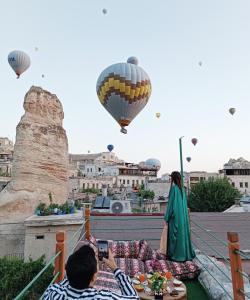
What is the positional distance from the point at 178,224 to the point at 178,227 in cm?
6

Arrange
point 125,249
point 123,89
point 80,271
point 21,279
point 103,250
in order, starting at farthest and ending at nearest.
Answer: point 123,89
point 21,279
point 125,249
point 103,250
point 80,271

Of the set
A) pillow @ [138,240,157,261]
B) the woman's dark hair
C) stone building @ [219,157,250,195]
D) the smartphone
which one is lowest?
pillow @ [138,240,157,261]

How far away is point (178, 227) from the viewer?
504 centimetres

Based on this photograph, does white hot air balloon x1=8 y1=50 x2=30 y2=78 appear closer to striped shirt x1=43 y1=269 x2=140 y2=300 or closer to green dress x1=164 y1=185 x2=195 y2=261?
green dress x1=164 y1=185 x2=195 y2=261

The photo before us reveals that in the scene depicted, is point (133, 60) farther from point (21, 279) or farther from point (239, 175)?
point (239, 175)

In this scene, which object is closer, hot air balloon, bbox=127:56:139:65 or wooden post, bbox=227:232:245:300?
wooden post, bbox=227:232:245:300

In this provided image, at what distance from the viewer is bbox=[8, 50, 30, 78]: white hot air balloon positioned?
64.5 ft

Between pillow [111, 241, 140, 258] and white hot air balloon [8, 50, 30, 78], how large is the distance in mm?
18072

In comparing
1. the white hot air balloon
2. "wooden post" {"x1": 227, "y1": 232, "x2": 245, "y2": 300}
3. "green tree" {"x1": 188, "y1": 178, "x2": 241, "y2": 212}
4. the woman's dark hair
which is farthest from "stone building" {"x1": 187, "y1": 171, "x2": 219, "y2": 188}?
"wooden post" {"x1": 227, "y1": 232, "x2": 245, "y2": 300}

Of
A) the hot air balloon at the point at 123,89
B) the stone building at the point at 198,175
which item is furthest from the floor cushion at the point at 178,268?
the stone building at the point at 198,175

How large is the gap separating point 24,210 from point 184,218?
544 inches

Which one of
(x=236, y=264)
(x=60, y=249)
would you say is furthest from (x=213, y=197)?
(x=60, y=249)

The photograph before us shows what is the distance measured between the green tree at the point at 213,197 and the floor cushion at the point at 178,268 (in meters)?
24.4

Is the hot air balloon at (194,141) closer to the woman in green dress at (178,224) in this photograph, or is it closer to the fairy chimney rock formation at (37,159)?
the fairy chimney rock formation at (37,159)
